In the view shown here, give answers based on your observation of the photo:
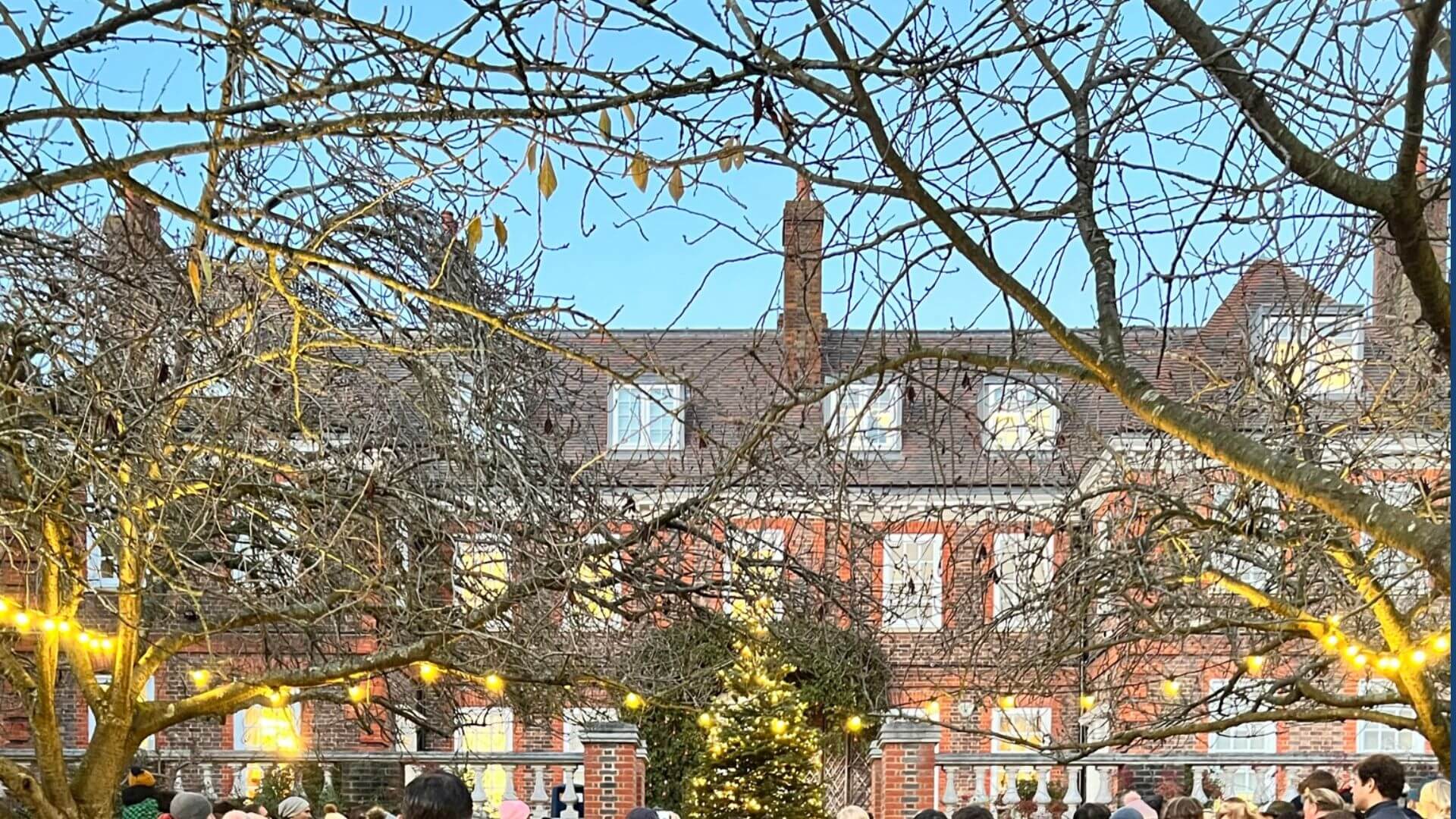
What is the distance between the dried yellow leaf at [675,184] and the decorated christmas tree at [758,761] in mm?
12117

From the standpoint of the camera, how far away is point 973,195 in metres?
3.02

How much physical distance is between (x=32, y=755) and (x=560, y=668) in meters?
8.79

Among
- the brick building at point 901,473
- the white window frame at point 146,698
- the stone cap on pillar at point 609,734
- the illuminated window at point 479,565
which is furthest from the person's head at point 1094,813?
the white window frame at point 146,698

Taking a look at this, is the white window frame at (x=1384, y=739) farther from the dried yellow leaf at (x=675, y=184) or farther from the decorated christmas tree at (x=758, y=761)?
the dried yellow leaf at (x=675, y=184)

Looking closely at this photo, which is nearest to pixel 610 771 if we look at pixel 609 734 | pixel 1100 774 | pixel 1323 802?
pixel 609 734

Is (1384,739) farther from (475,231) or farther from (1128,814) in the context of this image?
(475,231)

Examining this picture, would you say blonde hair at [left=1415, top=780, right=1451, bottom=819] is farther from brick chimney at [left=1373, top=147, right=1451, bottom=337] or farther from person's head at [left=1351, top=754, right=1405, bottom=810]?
brick chimney at [left=1373, top=147, right=1451, bottom=337]

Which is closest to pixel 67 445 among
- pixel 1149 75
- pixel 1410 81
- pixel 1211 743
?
pixel 1149 75

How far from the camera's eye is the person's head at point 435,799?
3.57 metres

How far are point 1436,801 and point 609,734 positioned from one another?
7280 mm

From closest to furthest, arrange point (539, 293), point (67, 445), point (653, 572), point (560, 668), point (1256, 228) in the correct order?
point (1256, 228)
point (67, 445)
point (539, 293)
point (653, 572)
point (560, 668)

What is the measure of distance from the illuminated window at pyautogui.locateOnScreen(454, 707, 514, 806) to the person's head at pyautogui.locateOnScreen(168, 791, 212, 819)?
20.9 ft

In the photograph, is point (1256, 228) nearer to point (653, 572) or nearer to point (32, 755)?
point (653, 572)

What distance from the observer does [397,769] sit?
15469 millimetres
